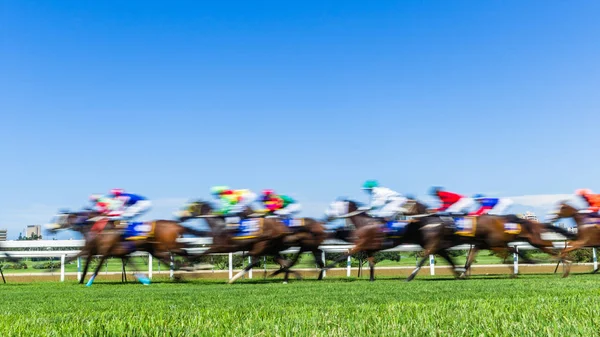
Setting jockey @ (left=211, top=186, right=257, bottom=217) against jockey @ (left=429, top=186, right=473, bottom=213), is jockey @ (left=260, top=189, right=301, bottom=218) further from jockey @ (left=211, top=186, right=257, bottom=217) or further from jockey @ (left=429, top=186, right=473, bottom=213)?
jockey @ (left=429, top=186, right=473, bottom=213)

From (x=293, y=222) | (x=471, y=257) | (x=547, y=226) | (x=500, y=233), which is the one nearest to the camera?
(x=500, y=233)

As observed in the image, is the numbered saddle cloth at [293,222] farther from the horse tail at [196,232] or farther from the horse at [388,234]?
the horse tail at [196,232]

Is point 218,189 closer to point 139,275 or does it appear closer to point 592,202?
point 139,275

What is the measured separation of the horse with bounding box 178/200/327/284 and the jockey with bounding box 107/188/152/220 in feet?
2.90

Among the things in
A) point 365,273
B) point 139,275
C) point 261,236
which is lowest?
point 365,273

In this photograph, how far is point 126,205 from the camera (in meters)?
14.1

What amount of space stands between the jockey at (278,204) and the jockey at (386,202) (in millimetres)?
1902

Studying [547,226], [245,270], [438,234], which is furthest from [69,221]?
[547,226]

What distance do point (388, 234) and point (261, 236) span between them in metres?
2.78

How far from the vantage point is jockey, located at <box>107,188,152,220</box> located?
13945 millimetres

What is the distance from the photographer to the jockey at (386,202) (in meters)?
14.0

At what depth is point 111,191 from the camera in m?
14.3

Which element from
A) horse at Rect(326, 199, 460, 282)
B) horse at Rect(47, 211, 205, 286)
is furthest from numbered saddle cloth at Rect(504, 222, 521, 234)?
horse at Rect(47, 211, 205, 286)

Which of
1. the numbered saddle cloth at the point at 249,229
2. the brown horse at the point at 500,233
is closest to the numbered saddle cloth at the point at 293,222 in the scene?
the numbered saddle cloth at the point at 249,229
